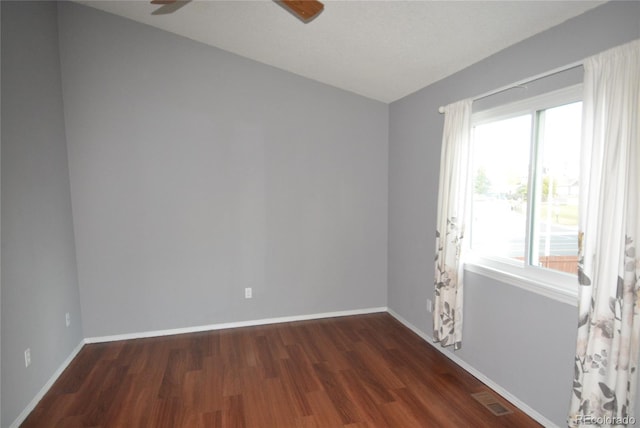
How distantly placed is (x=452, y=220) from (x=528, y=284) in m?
0.73

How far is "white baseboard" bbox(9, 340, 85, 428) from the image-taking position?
2.20 metres

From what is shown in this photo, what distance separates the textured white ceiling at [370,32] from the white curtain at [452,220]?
474 millimetres

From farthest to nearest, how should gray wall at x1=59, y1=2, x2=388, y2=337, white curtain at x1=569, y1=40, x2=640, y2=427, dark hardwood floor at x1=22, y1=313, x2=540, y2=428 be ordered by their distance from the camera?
gray wall at x1=59, y1=2, x2=388, y2=337
dark hardwood floor at x1=22, y1=313, x2=540, y2=428
white curtain at x1=569, y1=40, x2=640, y2=427

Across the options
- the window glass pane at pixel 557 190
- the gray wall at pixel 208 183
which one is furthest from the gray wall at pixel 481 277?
the gray wall at pixel 208 183

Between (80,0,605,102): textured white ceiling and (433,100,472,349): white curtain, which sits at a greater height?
(80,0,605,102): textured white ceiling

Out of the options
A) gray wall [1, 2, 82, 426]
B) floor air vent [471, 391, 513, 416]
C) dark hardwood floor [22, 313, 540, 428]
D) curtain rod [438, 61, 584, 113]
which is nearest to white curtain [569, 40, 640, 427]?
curtain rod [438, 61, 584, 113]

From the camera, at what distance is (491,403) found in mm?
2395

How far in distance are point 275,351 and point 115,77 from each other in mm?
2965

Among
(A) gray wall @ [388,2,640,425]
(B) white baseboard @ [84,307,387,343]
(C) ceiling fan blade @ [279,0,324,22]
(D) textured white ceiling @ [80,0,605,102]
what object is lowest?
(B) white baseboard @ [84,307,387,343]

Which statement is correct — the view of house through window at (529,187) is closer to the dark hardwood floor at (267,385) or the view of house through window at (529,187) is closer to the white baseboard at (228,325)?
the dark hardwood floor at (267,385)

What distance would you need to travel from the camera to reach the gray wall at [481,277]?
1.94 metres

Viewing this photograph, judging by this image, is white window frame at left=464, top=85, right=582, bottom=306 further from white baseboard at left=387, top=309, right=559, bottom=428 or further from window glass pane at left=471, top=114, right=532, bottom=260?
white baseboard at left=387, top=309, right=559, bottom=428

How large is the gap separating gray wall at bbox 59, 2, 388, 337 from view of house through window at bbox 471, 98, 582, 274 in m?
1.40

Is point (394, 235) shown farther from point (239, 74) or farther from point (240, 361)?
point (239, 74)
